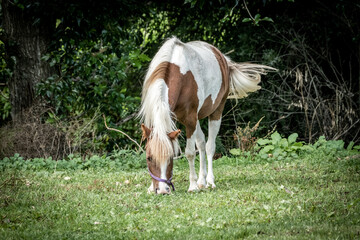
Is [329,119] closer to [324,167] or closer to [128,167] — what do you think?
[324,167]

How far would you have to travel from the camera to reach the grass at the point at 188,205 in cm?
420

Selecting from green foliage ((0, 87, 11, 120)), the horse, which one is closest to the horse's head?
the horse

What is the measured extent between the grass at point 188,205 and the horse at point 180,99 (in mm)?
401

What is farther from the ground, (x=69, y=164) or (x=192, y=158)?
(x=192, y=158)

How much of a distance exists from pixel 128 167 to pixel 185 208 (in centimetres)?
353

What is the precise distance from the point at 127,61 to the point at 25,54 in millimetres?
2158

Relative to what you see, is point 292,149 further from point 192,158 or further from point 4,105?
point 4,105

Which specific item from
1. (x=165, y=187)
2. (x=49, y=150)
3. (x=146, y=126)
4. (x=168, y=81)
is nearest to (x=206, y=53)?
(x=168, y=81)

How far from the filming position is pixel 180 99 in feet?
20.2

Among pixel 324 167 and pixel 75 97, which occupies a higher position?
pixel 75 97

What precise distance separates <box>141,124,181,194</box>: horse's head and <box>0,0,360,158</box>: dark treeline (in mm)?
2578

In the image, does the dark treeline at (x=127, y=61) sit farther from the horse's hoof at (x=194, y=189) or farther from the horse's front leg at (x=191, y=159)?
the horse's hoof at (x=194, y=189)

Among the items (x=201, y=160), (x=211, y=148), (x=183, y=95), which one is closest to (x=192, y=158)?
(x=201, y=160)

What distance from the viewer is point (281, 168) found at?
7.86 metres
